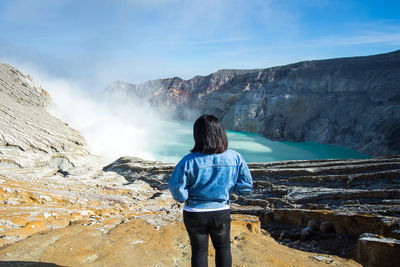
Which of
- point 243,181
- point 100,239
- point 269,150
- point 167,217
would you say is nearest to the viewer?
point 243,181

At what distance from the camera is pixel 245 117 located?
4912 cm

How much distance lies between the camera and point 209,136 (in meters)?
2.41

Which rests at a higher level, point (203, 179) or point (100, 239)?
point (203, 179)

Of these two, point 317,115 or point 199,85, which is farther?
point 199,85

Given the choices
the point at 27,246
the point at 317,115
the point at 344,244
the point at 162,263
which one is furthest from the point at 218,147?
the point at 317,115

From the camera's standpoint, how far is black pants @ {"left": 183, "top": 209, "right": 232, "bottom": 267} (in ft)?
7.90

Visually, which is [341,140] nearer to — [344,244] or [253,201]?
[253,201]

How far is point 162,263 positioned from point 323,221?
4.33 metres

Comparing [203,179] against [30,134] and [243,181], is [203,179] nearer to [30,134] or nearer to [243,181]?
[243,181]

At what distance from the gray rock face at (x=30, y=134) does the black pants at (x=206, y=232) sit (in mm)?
11665

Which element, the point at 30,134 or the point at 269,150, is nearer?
the point at 30,134

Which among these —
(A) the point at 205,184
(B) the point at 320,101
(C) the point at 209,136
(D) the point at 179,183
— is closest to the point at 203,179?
(A) the point at 205,184

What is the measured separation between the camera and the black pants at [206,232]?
2.41m

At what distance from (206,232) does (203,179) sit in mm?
506
